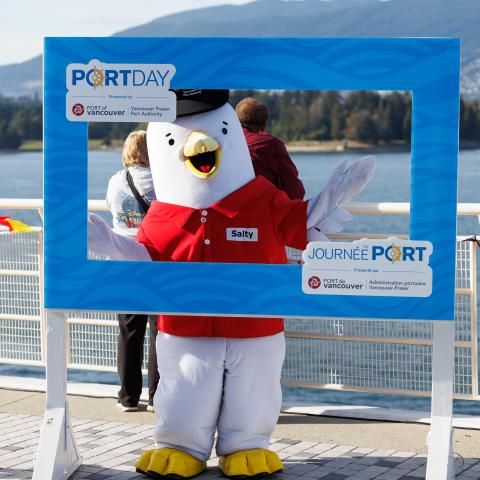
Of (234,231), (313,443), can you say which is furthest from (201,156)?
(313,443)

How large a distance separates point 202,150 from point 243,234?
45cm

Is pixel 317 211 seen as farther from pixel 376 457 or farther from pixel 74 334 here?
pixel 74 334

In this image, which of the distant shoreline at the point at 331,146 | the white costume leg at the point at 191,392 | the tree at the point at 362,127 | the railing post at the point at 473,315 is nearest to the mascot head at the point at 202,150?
the distant shoreline at the point at 331,146

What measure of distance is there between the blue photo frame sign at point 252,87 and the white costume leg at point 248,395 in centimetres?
47

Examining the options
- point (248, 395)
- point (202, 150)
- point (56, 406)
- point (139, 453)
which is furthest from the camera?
point (139, 453)

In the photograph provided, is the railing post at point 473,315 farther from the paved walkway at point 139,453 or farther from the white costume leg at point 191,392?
the white costume leg at point 191,392

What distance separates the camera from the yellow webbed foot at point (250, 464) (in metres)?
5.23

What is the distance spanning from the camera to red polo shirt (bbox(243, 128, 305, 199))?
17.7ft

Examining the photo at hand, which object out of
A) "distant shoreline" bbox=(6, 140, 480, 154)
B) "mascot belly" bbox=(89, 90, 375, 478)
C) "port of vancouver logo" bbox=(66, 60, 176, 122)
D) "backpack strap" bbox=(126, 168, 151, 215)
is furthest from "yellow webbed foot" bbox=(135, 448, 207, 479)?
"port of vancouver logo" bbox=(66, 60, 176, 122)

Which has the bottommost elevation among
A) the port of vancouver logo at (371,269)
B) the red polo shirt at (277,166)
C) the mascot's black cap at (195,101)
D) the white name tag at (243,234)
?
the port of vancouver logo at (371,269)

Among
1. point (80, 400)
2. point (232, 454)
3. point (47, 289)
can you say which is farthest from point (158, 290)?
point (80, 400)

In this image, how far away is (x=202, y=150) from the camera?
509cm

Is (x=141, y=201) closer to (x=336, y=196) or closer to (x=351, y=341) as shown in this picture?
(x=336, y=196)

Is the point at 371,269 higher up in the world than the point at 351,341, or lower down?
higher up
